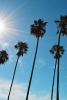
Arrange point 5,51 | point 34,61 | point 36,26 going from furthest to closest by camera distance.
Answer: point 5,51 → point 36,26 → point 34,61

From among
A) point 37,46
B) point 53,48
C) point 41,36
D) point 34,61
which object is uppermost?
point 53,48

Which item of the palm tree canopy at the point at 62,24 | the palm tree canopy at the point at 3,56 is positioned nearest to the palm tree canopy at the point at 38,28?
the palm tree canopy at the point at 62,24

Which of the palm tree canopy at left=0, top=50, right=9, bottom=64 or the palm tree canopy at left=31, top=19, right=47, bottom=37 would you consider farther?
the palm tree canopy at left=0, top=50, right=9, bottom=64

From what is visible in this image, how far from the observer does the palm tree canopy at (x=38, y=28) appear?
5594cm

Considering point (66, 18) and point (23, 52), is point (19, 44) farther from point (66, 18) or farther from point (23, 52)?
point (66, 18)

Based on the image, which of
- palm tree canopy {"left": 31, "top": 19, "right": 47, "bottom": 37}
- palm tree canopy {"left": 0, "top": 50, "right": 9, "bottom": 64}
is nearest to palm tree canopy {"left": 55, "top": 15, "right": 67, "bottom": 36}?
palm tree canopy {"left": 31, "top": 19, "right": 47, "bottom": 37}

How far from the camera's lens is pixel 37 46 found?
5406cm

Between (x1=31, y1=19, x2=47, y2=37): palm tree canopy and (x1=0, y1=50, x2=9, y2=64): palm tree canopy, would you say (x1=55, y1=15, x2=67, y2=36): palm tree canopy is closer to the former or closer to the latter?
(x1=31, y1=19, x2=47, y2=37): palm tree canopy

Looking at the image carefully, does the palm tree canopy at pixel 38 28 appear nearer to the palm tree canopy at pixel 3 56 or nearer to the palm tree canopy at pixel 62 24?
the palm tree canopy at pixel 62 24

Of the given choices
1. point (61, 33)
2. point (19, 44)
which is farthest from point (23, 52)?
point (61, 33)

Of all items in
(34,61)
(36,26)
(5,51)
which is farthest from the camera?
(5,51)

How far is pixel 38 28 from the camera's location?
56.1 m

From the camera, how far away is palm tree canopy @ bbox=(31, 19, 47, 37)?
55.9m

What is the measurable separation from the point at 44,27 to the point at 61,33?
498 centimetres
